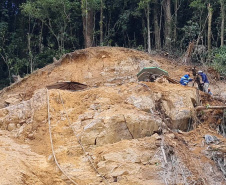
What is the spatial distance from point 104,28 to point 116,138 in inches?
521

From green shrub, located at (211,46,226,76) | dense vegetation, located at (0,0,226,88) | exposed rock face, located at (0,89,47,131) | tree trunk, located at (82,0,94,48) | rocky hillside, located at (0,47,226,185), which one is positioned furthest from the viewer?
tree trunk, located at (82,0,94,48)

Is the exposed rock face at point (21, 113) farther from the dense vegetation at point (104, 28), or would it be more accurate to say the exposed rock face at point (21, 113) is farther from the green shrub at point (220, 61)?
the green shrub at point (220, 61)

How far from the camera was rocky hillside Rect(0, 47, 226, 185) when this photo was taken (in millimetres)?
6652

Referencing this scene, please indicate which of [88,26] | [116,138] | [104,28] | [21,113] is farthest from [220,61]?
[21,113]

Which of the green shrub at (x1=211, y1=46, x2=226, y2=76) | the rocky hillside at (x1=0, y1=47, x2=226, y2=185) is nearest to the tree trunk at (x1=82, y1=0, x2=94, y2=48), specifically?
the green shrub at (x1=211, y1=46, x2=226, y2=76)

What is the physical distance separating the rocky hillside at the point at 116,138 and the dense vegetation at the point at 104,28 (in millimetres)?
7459

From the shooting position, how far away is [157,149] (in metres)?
7.22

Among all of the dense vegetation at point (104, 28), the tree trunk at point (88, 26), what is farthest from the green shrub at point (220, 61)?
the tree trunk at point (88, 26)

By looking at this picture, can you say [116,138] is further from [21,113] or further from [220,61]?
[220,61]

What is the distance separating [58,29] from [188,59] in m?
7.18

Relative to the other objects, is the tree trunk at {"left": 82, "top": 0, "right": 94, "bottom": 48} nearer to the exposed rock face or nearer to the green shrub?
the green shrub

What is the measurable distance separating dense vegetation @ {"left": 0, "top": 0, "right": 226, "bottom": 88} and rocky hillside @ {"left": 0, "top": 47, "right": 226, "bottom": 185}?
746 centimetres

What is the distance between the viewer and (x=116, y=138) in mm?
7691

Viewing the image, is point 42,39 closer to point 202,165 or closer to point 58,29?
point 58,29
